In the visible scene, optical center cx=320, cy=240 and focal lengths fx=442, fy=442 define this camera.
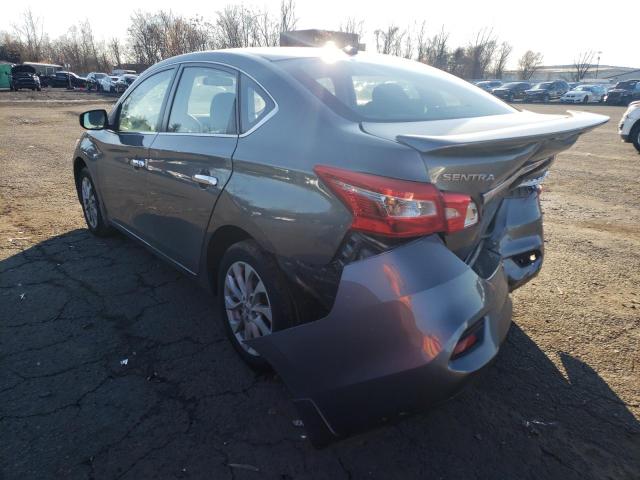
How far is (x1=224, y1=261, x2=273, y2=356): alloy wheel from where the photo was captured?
2447mm

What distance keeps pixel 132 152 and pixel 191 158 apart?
1.02m

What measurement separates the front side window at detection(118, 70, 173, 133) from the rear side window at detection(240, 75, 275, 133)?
1110mm

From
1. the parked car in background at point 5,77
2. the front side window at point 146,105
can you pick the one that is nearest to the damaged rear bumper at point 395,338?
the front side window at point 146,105

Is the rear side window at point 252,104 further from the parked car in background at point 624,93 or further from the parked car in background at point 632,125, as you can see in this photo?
the parked car in background at point 624,93

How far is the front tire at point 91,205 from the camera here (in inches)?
181

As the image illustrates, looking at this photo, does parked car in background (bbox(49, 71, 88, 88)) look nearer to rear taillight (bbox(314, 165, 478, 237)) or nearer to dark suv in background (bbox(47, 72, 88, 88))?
dark suv in background (bbox(47, 72, 88, 88))

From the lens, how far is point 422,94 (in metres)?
2.67

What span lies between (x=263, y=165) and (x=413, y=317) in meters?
1.11

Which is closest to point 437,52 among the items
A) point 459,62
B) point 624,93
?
point 459,62

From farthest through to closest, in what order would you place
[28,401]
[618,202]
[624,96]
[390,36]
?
[390,36] < [624,96] < [618,202] < [28,401]

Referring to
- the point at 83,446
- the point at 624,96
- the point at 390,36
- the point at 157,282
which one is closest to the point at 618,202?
the point at 157,282

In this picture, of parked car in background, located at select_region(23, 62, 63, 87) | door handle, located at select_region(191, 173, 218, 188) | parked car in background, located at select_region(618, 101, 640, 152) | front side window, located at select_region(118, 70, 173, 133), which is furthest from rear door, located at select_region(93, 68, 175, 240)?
parked car in background, located at select_region(23, 62, 63, 87)

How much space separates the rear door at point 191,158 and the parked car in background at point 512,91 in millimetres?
38955

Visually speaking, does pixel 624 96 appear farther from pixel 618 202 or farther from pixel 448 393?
pixel 448 393
